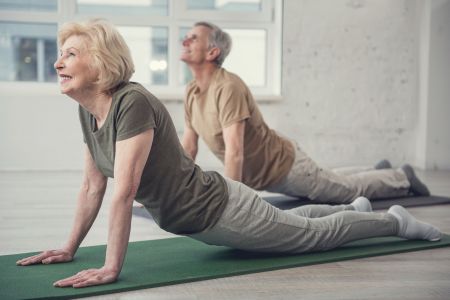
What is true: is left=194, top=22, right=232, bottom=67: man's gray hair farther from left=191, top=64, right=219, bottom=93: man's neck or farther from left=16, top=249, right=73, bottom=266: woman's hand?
left=16, top=249, right=73, bottom=266: woman's hand

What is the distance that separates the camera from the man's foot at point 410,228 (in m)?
2.76

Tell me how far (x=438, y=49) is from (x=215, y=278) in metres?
4.70

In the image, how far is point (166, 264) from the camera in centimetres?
241

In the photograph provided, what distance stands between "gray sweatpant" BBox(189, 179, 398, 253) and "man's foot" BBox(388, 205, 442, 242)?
0.03m

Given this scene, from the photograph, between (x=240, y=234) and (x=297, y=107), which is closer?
(x=240, y=234)

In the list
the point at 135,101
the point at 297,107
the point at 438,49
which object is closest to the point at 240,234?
the point at 135,101

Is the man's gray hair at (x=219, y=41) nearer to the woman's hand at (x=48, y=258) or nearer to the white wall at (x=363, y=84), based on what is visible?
the woman's hand at (x=48, y=258)

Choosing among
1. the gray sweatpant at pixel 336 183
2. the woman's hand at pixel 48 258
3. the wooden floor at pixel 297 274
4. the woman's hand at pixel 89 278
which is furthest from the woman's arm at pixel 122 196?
the gray sweatpant at pixel 336 183

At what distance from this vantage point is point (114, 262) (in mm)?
2049

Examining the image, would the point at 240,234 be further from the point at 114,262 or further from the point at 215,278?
the point at 114,262

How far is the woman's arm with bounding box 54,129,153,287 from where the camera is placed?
195cm

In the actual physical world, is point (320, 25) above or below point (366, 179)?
above

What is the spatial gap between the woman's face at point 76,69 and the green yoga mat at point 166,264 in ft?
2.03

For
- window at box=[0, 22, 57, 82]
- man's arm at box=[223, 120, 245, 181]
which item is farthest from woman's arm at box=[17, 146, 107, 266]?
window at box=[0, 22, 57, 82]
